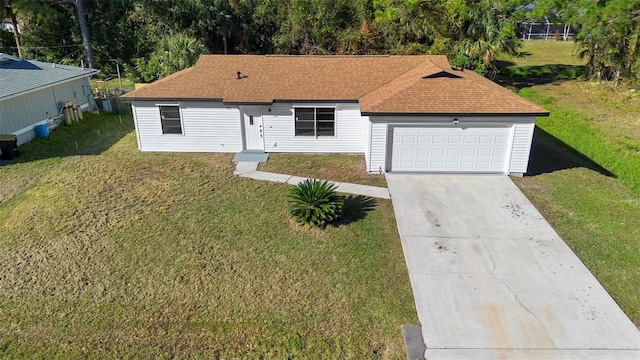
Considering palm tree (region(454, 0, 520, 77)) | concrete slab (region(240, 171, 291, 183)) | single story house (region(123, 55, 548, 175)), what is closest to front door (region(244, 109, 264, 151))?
single story house (region(123, 55, 548, 175))

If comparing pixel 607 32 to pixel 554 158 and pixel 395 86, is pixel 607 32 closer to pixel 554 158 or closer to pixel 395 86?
pixel 554 158

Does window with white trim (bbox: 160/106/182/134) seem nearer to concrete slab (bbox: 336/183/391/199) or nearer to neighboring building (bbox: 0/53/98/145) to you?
neighboring building (bbox: 0/53/98/145)

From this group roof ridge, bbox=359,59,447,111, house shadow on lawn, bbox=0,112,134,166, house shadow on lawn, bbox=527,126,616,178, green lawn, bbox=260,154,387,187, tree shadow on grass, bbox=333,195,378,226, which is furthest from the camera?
house shadow on lawn, bbox=0,112,134,166

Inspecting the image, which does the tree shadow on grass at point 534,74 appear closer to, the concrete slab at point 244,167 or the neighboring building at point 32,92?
the concrete slab at point 244,167

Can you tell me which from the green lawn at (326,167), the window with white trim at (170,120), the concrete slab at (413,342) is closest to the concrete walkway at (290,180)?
the green lawn at (326,167)

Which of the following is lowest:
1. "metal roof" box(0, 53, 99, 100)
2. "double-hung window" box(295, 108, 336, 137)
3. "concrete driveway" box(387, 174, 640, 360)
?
"concrete driveway" box(387, 174, 640, 360)
